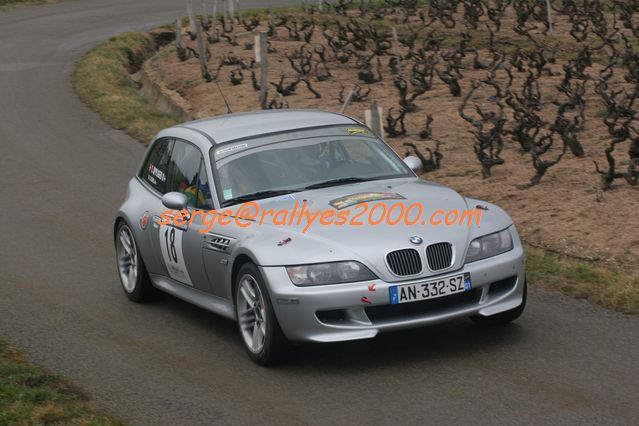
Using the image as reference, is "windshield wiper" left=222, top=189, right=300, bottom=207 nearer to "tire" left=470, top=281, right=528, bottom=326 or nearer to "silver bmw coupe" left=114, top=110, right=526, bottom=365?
"silver bmw coupe" left=114, top=110, right=526, bottom=365

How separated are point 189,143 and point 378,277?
2.78 metres

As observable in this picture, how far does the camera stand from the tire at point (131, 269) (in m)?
9.70

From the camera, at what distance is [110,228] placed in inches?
504

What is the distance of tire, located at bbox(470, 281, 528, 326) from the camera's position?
7980 millimetres

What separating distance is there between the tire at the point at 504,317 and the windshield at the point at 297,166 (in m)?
1.42

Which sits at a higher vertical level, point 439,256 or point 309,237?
point 309,237

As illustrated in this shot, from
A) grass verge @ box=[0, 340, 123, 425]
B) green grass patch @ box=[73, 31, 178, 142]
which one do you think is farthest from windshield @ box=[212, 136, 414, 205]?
green grass patch @ box=[73, 31, 178, 142]

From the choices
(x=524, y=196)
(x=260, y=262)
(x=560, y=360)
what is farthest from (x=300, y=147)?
(x=524, y=196)

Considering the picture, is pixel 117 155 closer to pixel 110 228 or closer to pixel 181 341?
pixel 110 228

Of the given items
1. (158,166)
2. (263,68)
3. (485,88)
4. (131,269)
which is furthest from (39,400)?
(485,88)

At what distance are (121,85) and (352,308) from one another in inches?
706

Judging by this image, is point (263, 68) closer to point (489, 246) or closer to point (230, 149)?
point (230, 149)

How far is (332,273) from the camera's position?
724 cm

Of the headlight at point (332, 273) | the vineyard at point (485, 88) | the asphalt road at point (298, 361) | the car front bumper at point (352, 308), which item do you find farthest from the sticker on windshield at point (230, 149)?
the vineyard at point (485, 88)
